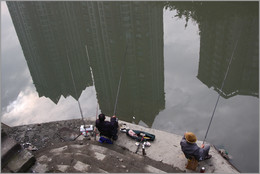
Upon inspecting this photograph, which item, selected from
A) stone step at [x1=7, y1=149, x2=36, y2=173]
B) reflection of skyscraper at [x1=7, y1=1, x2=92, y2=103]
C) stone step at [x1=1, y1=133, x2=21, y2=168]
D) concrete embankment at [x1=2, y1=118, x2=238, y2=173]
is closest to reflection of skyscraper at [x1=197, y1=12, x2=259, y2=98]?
concrete embankment at [x1=2, y1=118, x2=238, y2=173]

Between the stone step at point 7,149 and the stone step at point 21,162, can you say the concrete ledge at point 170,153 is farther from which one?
the stone step at point 7,149

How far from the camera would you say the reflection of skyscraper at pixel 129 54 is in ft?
29.5

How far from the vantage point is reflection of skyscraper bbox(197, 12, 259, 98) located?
938 centimetres

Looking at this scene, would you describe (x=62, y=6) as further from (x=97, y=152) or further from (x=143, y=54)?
(x=97, y=152)

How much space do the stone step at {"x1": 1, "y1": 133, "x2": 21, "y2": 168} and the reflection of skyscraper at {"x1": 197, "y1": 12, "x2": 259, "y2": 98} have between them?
22.6 feet

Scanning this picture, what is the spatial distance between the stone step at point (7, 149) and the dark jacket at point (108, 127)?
175cm

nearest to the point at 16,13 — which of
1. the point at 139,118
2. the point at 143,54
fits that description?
the point at 143,54

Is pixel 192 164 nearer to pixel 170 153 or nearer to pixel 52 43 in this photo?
pixel 170 153

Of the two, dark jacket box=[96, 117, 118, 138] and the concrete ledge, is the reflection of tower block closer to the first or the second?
the concrete ledge

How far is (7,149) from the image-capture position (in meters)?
4.81

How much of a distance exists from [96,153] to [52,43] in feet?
32.8

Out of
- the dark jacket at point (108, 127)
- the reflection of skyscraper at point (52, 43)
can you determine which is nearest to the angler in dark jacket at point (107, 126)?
the dark jacket at point (108, 127)

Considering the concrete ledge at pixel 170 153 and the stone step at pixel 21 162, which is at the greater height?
the stone step at pixel 21 162

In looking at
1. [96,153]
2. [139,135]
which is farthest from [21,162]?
[139,135]
